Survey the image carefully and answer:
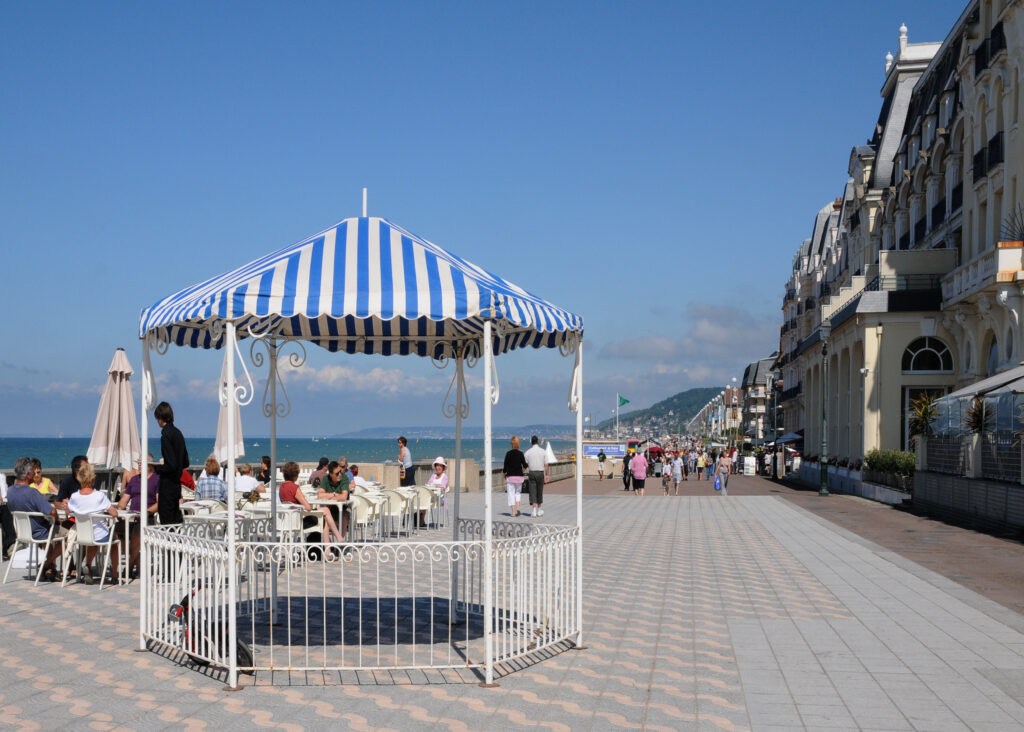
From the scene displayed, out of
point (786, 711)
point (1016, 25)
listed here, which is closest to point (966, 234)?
point (1016, 25)

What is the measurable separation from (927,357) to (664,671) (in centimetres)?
3382

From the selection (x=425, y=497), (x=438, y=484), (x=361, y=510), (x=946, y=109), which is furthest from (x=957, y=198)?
(x=361, y=510)

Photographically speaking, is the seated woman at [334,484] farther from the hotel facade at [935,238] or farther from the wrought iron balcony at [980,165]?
the wrought iron balcony at [980,165]

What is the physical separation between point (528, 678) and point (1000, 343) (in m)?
28.5

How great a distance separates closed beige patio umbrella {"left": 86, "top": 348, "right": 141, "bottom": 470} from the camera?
631 inches

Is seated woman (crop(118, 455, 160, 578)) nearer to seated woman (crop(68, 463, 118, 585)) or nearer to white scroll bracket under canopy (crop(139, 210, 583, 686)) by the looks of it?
seated woman (crop(68, 463, 118, 585))

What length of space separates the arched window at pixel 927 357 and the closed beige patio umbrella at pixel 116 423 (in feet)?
100

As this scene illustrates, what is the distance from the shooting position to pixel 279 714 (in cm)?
667

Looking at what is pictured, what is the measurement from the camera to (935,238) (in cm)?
4094

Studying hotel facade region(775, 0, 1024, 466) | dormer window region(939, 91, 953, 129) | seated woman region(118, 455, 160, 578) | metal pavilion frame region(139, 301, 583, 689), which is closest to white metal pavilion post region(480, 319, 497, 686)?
metal pavilion frame region(139, 301, 583, 689)

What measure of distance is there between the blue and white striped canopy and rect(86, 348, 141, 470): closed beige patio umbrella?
7.55 m

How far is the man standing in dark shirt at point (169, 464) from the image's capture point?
11359 millimetres

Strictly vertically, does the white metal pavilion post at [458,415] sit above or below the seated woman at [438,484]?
above

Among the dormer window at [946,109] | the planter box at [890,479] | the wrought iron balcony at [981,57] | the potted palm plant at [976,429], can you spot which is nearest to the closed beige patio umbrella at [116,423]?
the potted palm plant at [976,429]
